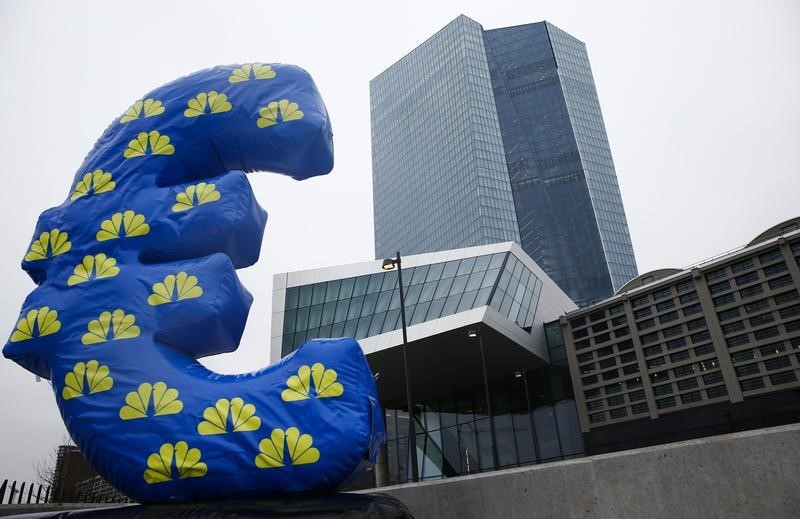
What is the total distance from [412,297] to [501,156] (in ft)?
317

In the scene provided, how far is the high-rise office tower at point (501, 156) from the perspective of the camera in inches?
4417

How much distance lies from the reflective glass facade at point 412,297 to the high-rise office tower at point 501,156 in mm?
78043

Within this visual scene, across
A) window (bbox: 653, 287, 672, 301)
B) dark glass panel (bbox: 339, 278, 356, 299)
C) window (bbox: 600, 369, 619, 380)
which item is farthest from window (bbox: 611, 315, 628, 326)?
dark glass panel (bbox: 339, 278, 356, 299)

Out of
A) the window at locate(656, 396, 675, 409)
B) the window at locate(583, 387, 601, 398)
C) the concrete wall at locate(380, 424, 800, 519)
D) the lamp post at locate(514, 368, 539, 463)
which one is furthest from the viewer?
the lamp post at locate(514, 368, 539, 463)

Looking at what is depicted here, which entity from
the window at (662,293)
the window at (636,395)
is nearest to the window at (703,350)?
the window at (662,293)

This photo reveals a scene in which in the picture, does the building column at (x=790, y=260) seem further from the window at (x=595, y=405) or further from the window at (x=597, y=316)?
the window at (x=595, y=405)

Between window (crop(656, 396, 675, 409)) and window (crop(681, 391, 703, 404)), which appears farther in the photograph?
window (crop(656, 396, 675, 409))

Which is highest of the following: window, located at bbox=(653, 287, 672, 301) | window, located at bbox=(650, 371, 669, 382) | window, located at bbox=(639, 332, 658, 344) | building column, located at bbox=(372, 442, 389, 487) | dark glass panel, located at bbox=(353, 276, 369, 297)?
dark glass panel, located at bbox=(353, 276, 369, 297)

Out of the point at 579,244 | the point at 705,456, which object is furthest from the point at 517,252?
the point at 579,244

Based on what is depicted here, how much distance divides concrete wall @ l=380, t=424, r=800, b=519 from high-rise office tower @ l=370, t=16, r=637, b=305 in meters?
101

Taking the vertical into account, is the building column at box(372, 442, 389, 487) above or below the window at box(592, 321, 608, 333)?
below

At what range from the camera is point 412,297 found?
25.5 m

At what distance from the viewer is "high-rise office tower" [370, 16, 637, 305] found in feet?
368

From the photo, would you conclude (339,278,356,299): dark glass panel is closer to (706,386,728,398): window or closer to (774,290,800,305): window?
(706,386,728,398): window
